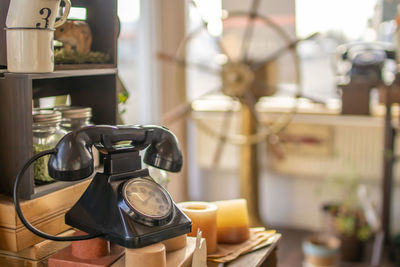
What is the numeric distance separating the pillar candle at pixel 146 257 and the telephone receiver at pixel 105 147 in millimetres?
164

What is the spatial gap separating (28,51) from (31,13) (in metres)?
0.08

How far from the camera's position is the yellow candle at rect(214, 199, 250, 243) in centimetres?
126

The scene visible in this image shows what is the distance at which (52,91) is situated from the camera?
1428mm

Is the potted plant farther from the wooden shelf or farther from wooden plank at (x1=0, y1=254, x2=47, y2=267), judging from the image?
wooden plank at (x1=0, y1=254, x2=47, y2=267)

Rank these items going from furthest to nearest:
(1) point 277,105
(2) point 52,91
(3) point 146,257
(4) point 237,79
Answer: (1) point 277,105, (4) point 237,79, (2) point 52,91, (3) point 146,257

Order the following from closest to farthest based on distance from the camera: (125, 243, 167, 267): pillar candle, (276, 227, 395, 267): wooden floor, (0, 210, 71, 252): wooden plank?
(125, 243, 167, 267): pillar candle → (0, 210, 71, 252): wooden plank → (276, 227, 395, 267): wooden floor

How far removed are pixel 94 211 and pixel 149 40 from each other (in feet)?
8.70

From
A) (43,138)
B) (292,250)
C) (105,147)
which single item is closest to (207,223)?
(105,147)

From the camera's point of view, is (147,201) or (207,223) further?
(207,223)

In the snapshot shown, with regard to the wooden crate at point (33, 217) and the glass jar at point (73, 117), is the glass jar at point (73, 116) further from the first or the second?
the wooden crate at point (33, 217)

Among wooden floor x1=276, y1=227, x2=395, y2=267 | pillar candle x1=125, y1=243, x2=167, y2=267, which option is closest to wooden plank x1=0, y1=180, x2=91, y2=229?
pillar candle x1=125, y1=243, x2=167, y2=267

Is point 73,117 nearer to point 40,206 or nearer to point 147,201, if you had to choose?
point 40,206

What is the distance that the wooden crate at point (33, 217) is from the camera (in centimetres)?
108

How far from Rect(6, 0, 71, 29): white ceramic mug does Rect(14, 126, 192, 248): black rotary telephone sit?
10.9 inches
